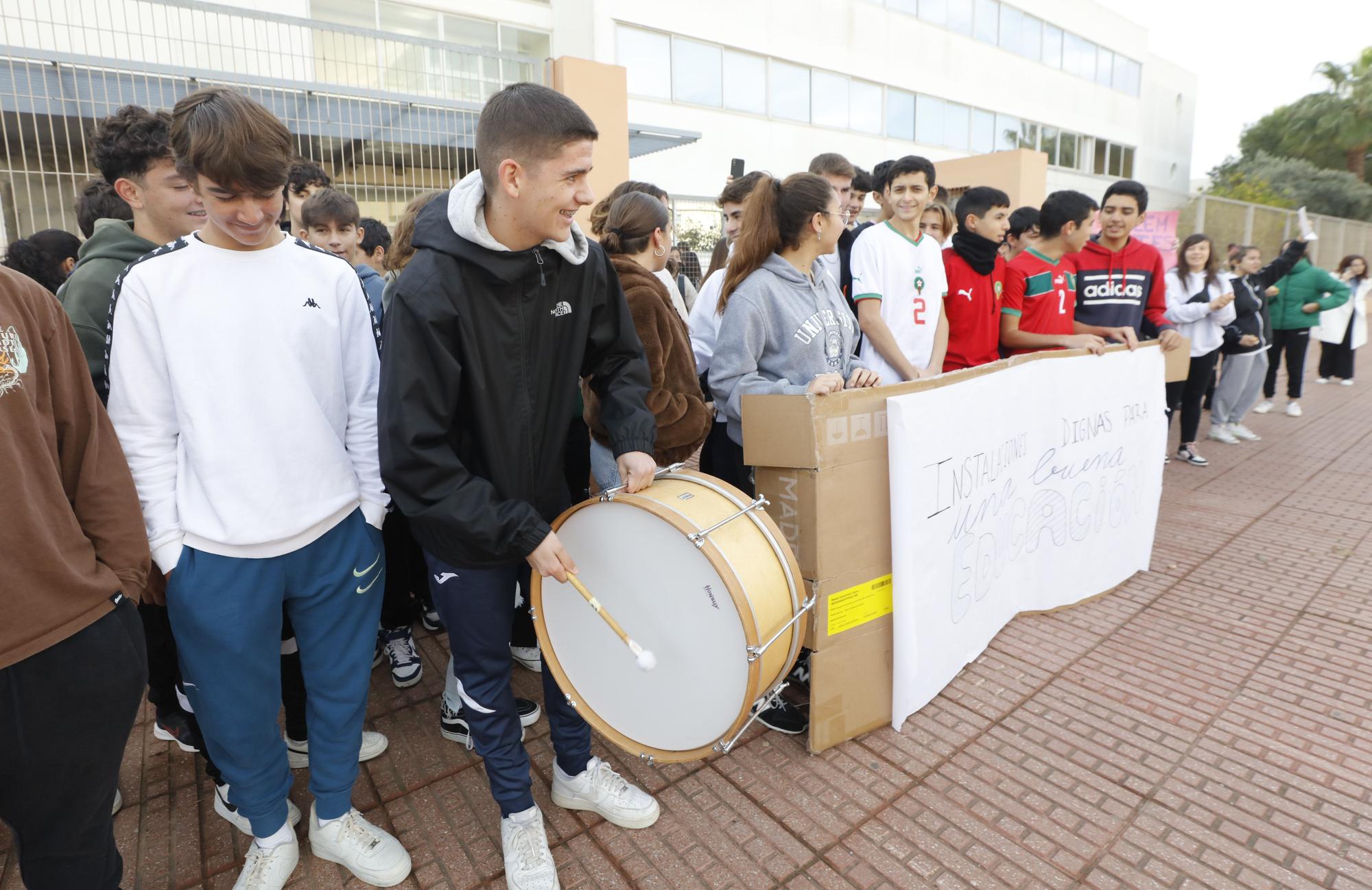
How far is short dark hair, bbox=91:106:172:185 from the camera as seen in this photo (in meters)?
2.23

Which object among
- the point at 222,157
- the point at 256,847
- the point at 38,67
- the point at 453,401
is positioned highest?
the point at 38,67

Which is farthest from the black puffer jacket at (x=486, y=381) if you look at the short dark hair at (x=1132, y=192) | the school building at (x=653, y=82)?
the school building at (x=653, y=82)

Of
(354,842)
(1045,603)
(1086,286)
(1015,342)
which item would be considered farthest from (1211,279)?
(354,842)

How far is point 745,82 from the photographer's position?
18625 millimetres

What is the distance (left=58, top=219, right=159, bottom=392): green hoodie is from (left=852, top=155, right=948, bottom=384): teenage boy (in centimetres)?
285

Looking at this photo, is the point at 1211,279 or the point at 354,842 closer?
the point at 354,842

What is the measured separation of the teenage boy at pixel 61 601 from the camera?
156cm

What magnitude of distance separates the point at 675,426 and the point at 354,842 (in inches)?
66.4

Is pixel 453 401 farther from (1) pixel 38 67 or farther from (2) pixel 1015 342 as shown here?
(1) pixel 38 67

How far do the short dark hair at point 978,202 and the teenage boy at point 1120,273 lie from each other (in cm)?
123

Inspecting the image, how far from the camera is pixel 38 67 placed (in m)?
8.09

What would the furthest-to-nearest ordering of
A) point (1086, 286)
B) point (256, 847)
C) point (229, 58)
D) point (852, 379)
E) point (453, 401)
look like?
point (229, 58), point (1086, 286), point (852, 379), point (256, 847), point (453, 401)

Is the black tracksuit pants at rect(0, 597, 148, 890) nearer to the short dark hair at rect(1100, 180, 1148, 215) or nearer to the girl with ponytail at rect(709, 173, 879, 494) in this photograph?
the girl with ponytail at rect(709, 173, 879, 494)

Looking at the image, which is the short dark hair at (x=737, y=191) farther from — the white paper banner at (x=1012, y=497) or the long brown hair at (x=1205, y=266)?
the long brown hair at (x=1205, y=266)
